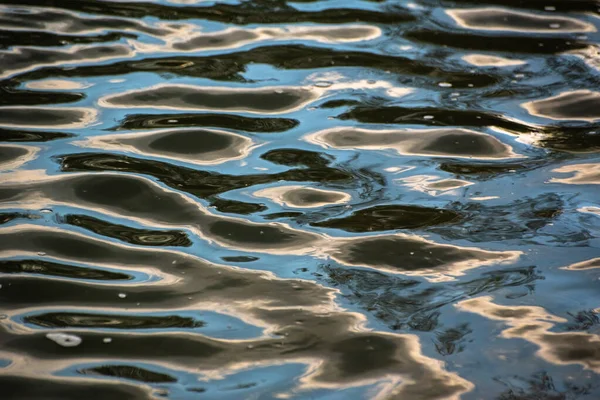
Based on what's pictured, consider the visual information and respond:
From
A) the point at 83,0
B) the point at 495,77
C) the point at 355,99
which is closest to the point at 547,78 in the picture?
the point at 495,77

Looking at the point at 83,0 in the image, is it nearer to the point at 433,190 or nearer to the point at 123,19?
the point at 123,19

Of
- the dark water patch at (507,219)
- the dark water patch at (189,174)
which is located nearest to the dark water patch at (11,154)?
the dark water patch at (189,174)

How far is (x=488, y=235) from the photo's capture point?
2.08 meters

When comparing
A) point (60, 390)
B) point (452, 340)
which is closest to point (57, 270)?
point (60, 390)

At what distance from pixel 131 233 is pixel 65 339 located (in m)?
0.44

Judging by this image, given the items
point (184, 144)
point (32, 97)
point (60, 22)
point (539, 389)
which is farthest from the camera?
point (60, 22)

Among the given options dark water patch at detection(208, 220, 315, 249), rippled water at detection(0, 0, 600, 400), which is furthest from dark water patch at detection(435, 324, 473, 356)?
dark water patch at detection(208, 220, 315, 249)

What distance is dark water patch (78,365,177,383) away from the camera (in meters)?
1.62

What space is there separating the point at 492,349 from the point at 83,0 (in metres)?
2.59

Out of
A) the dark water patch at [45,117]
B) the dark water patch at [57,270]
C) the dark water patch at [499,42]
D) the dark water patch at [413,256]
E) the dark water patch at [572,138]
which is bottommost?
the dark water patch at [413,256]

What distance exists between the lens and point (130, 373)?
1.63 m

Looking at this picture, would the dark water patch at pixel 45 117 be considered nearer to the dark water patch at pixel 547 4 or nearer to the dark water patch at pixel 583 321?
the dark water patch at pixel 583 321

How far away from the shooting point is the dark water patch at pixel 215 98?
274 centimetres

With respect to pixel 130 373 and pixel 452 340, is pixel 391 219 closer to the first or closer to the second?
pixel 452 340
